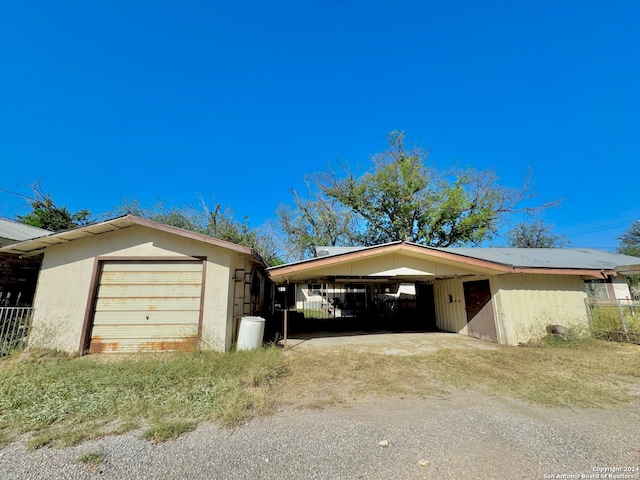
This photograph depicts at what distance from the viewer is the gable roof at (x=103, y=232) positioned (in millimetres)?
6414

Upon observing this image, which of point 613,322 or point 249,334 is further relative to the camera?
point 613,322

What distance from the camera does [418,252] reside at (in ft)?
26.9

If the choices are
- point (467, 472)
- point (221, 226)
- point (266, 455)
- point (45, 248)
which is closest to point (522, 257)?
point (467, 472)

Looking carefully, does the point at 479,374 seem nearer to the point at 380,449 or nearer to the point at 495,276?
the point at 380,449

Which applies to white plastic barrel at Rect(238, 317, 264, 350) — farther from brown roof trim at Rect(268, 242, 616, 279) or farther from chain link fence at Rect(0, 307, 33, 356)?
chain link fence at Rect(0, 307, 33, 356)

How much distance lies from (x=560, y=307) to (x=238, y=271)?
9285mm

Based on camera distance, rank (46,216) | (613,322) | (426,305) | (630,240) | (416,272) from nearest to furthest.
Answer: (613,322)
(416,272)
(426,305)
(46,216)
(630,240)

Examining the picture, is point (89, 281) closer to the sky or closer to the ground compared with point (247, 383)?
closer to the sky

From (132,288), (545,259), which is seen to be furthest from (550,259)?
(132,288)

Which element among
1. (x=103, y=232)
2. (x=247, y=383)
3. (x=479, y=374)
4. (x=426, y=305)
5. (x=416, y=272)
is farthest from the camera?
(x=426, y=305)

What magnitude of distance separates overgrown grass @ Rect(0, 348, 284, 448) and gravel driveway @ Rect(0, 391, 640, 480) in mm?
297

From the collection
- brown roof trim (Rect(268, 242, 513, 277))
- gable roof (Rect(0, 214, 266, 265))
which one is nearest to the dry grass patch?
brown roof trim (Rect(268, 242, 513, 277))

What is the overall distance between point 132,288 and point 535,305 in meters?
10.9

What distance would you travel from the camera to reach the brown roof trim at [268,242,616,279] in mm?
7574
